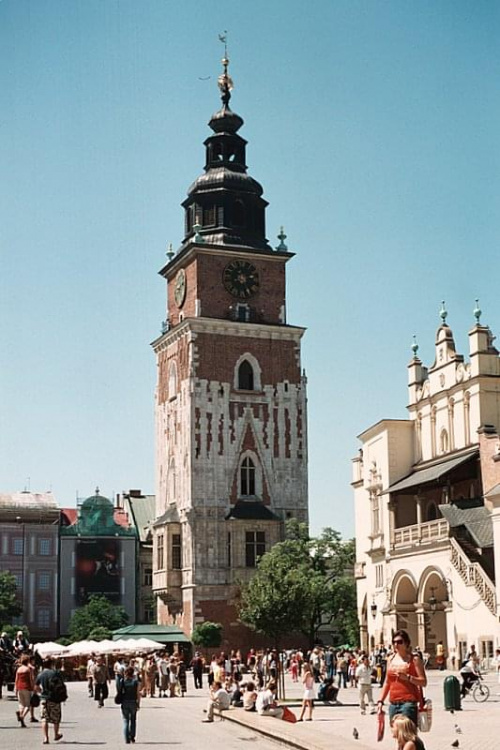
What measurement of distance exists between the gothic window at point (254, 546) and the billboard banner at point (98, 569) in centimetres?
2654

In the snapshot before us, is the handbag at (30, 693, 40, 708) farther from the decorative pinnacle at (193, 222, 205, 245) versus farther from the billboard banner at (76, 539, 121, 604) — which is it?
the billboard banner at (76, 539, 121, 604)

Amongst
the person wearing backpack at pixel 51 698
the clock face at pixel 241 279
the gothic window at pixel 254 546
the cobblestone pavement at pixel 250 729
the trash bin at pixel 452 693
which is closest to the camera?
the cobblestone pavement at pixel 250 729

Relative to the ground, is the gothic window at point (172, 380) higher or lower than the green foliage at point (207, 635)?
higher

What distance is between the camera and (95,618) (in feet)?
301

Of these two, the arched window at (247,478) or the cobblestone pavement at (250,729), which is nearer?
the cobblestone pavement at (250,729)

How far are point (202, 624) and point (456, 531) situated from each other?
90.5 ft

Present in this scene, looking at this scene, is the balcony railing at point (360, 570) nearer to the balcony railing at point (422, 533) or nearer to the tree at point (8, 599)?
the balcony railing at point (422, 533)

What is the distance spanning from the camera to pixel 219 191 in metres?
80.8

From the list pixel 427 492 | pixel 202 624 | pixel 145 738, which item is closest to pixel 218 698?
pixel 145 738

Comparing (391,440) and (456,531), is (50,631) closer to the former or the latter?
(391,440)

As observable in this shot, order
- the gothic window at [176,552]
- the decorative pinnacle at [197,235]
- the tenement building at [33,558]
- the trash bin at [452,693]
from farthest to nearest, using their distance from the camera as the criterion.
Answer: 1. the tenement building at [33,558]
2. the decorative pinnacle at [197,235]
3. the gothic window at [176,552]
4. the trash bin at [452,693]

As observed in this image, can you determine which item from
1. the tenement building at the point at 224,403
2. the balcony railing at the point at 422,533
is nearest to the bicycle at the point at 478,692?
the balcony railing at the point at 422,533

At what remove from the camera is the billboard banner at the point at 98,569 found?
99.6m

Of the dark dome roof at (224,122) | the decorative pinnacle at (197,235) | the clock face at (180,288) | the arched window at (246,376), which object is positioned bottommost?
the arched window at (246,376)
